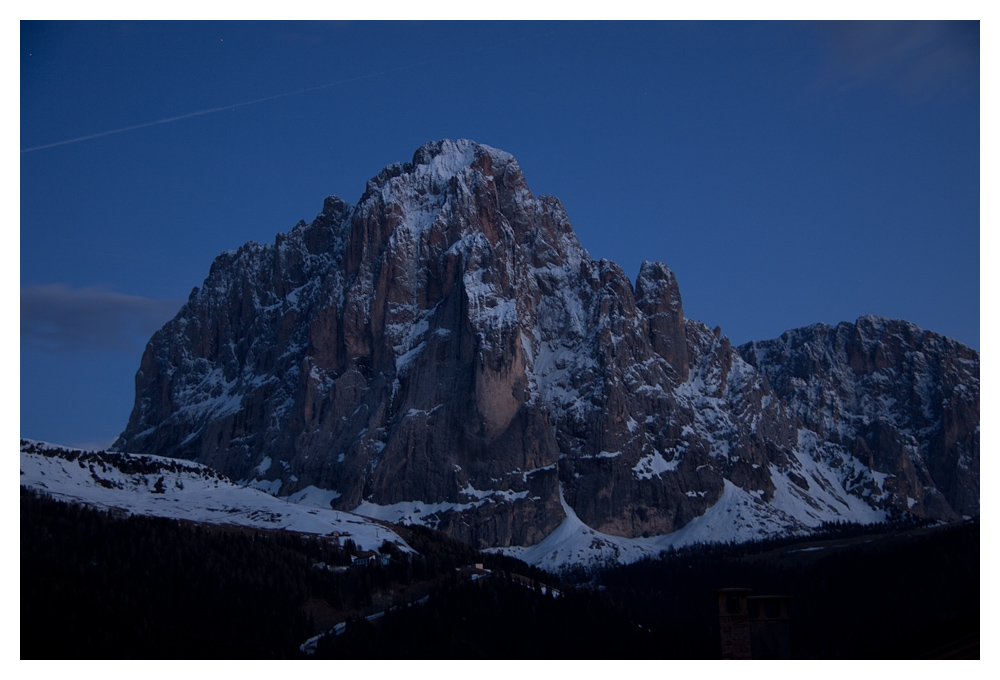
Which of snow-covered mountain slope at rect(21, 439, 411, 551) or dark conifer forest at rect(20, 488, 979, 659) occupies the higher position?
snow-covered mountain slope at rect(21, 439, 411, 551)

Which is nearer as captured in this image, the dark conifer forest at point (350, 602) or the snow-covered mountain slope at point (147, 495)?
the dark conifer forest at point (350, 602)

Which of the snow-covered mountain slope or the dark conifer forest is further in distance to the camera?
the snow-covered mountain slope

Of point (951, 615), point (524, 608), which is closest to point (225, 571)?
point (524, 608)

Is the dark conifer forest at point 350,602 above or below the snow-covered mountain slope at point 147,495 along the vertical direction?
below
